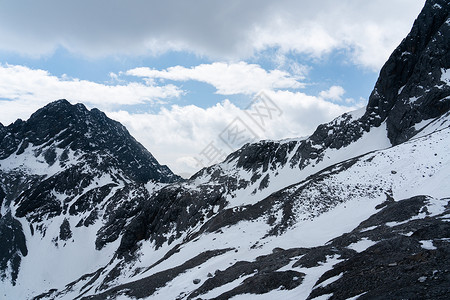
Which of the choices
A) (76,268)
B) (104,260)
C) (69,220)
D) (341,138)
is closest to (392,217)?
(341,138)

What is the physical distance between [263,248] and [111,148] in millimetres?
174715

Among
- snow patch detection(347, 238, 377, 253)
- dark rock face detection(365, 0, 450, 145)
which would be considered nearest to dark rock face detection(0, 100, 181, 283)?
dark rock face detection(365, 0, 450, 145)

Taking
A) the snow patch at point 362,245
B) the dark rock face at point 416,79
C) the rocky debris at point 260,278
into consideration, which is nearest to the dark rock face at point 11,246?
the rocky debris at point 260,278

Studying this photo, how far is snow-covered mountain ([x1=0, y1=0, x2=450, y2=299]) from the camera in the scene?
56.5 feet

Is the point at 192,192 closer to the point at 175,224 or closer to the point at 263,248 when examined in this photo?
the point at 175,224

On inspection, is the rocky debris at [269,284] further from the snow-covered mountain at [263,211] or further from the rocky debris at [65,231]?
the rocky debris at [65,231]

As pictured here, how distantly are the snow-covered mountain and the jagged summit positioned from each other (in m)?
0.99

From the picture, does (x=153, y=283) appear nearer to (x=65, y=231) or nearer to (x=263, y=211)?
(x=263, y=211)

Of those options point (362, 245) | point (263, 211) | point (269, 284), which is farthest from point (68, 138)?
point (362, 245)

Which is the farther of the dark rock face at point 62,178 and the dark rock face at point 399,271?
the dark rock face at point 62,178

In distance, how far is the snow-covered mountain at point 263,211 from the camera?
1722 centimetres

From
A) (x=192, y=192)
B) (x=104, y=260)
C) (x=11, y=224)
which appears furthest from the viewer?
(x=11, y=224)

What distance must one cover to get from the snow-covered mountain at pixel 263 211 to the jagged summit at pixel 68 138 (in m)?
0.99

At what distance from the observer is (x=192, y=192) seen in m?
82.5
